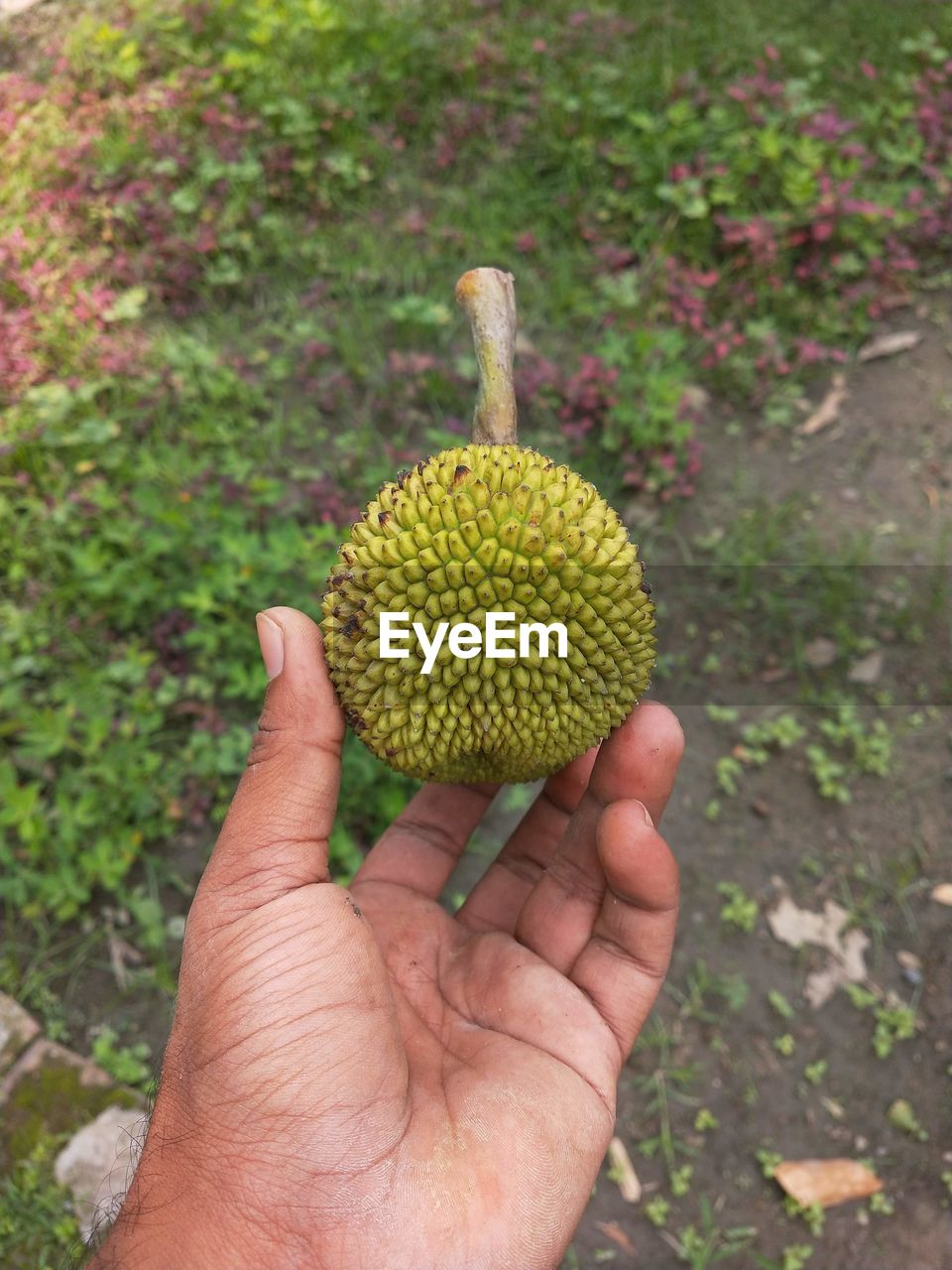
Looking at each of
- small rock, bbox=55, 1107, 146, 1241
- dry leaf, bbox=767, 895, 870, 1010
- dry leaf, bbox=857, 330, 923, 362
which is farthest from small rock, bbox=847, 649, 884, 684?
small rock, bbox=55, 1107, 146, 1241

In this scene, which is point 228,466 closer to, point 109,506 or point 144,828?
point 109,506

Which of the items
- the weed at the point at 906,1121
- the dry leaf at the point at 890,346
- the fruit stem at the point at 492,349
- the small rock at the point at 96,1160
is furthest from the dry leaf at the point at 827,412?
the small rock at the point at 96,1160

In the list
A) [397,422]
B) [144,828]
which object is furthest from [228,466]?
[144,828]

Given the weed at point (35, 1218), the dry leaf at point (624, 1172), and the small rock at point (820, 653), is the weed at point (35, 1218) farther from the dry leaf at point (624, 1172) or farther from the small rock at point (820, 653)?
the small rock at point (820, 653)

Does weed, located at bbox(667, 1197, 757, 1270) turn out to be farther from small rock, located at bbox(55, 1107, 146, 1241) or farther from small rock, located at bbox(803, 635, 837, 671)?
small rock, located at bbox(803, 635, 837, 671)

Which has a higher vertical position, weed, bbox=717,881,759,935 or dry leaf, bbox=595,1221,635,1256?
weed, bbox=717,881,759,935

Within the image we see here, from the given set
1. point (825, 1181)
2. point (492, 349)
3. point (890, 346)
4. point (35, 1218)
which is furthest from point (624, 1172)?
point (890, 346)
